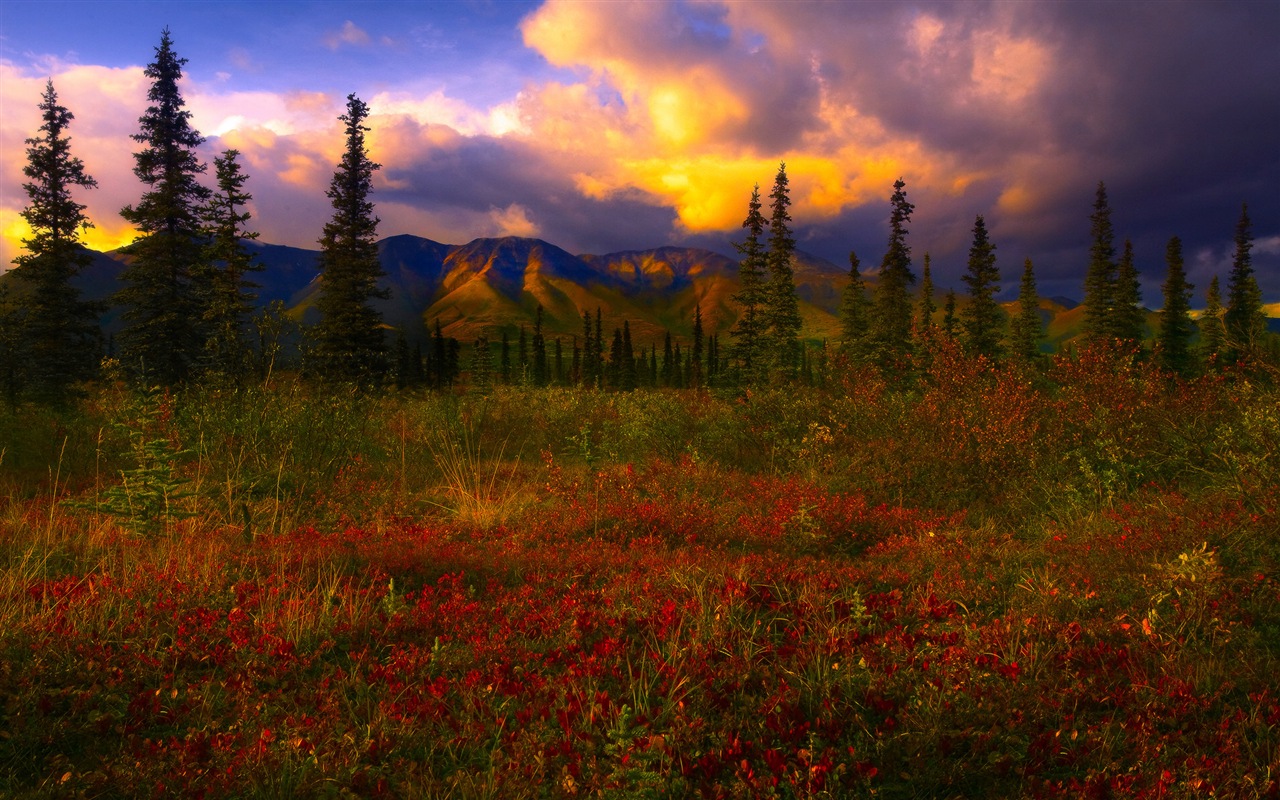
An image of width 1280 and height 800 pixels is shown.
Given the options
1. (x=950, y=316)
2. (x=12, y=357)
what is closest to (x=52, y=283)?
(x=12, y=357)

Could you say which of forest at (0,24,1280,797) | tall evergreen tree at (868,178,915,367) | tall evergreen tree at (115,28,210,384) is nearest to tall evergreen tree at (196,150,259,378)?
tall evergreen tree at (115,28,210,384)

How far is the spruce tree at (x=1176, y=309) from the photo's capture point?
43.1 meters

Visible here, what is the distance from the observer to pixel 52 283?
25.4m

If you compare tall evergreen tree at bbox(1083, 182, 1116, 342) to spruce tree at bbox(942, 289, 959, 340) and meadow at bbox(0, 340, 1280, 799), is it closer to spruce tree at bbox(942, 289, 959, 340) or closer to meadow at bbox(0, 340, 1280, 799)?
spruce tree at bbox(942, 289, 959, 340)

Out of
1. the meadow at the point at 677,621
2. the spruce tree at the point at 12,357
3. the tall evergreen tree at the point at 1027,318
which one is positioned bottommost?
the meadow at the point at 677,621

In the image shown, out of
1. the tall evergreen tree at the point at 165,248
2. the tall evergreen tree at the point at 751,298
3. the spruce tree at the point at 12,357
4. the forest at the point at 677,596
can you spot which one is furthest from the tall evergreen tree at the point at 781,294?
the spruce tree at the point at 12,357

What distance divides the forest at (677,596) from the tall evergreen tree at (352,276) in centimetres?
1573

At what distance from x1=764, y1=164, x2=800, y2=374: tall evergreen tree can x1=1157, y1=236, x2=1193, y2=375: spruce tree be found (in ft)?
104

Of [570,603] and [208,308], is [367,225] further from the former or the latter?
[570,603]

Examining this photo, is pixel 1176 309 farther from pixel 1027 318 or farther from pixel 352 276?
pixel 352 276

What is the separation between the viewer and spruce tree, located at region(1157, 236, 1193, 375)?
43.1 metres

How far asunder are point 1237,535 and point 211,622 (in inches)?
308

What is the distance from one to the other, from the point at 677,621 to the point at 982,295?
4106cm

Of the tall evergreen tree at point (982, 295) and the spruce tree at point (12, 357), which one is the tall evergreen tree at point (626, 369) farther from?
the spruce tree at point (12, 357)
